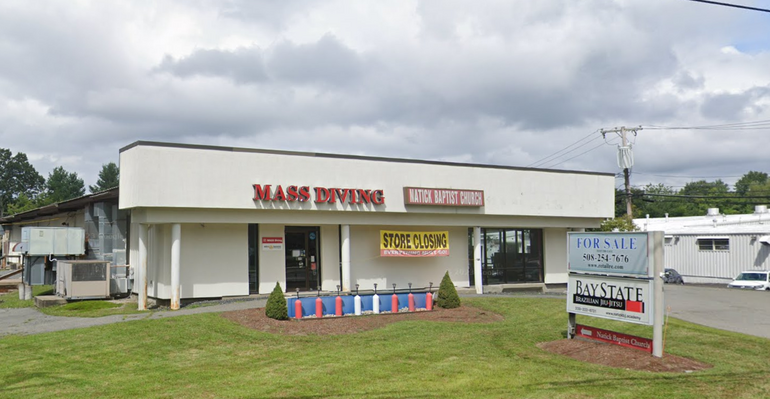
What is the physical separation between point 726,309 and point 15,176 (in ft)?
462

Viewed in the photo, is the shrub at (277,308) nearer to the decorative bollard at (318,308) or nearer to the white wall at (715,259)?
the decorative bollard at (318,308)

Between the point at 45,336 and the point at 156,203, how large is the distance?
594 centimetres

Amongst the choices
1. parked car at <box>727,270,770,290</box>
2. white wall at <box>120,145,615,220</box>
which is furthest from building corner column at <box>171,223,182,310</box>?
parked car at <box>727,270,770,290</box>

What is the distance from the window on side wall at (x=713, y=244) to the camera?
41.4 metres

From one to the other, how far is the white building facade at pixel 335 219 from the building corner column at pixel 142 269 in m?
0.05

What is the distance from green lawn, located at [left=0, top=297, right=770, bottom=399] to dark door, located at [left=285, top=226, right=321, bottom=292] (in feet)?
22.0

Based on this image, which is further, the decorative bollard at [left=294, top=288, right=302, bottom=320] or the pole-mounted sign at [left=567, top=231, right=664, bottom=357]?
the decorative bollard at [left=294, top=288, right=302, bottom=320]

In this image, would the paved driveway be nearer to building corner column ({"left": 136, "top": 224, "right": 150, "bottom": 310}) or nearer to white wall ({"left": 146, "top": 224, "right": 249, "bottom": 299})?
white wall ({"left": 146, "top": 224, "right": 249, "bottom": 299})

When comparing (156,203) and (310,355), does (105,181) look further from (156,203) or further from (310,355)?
(310,355)

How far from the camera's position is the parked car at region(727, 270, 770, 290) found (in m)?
34.4

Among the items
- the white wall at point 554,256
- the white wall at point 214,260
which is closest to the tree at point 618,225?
the white wall at point 554,256

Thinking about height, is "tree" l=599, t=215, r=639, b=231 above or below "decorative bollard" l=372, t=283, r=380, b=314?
above

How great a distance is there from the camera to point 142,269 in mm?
21109

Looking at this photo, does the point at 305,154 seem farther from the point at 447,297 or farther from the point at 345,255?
the point at 447,297
